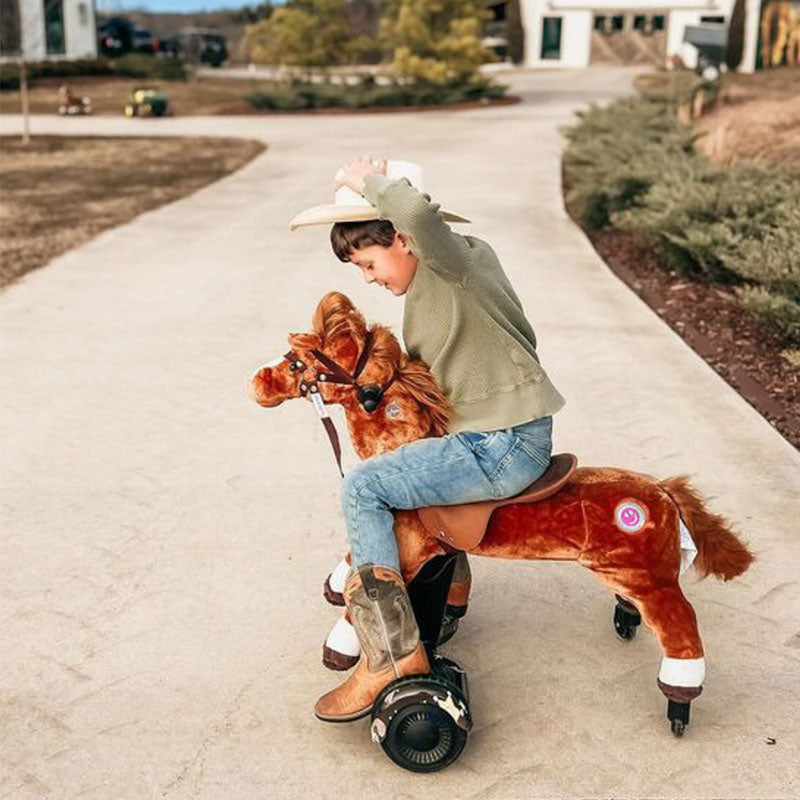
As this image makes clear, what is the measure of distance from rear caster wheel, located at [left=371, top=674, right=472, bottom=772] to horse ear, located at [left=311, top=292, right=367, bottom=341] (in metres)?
1.02

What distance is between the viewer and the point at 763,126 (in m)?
16.4

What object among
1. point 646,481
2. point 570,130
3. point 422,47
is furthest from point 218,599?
point 422,47

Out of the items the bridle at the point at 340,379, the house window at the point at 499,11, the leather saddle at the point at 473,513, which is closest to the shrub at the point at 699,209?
the leather saddle at the point at 473,513

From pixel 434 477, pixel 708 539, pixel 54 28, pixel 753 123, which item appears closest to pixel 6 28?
pixel 54 28

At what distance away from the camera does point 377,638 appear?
3.05 metres

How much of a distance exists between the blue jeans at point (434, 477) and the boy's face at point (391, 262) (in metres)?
0.49

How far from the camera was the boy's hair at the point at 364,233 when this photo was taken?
3086 millimetres

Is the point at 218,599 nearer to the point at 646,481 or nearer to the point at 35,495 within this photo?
the point at 35,495

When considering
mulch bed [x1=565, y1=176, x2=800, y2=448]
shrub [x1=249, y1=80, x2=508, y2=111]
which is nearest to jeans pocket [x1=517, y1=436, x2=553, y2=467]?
mulch bed [x1=565, y1=176, x2=800, y2=448]

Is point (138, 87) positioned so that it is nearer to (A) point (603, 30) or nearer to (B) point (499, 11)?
(A) point (603, 30)

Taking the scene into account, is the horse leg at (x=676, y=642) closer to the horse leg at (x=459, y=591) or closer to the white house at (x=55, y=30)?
the horse leg at (x=459, y=591)

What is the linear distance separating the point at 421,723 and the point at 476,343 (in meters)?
1.09

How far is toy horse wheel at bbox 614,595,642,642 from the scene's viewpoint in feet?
12.0

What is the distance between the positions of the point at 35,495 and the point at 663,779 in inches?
126
